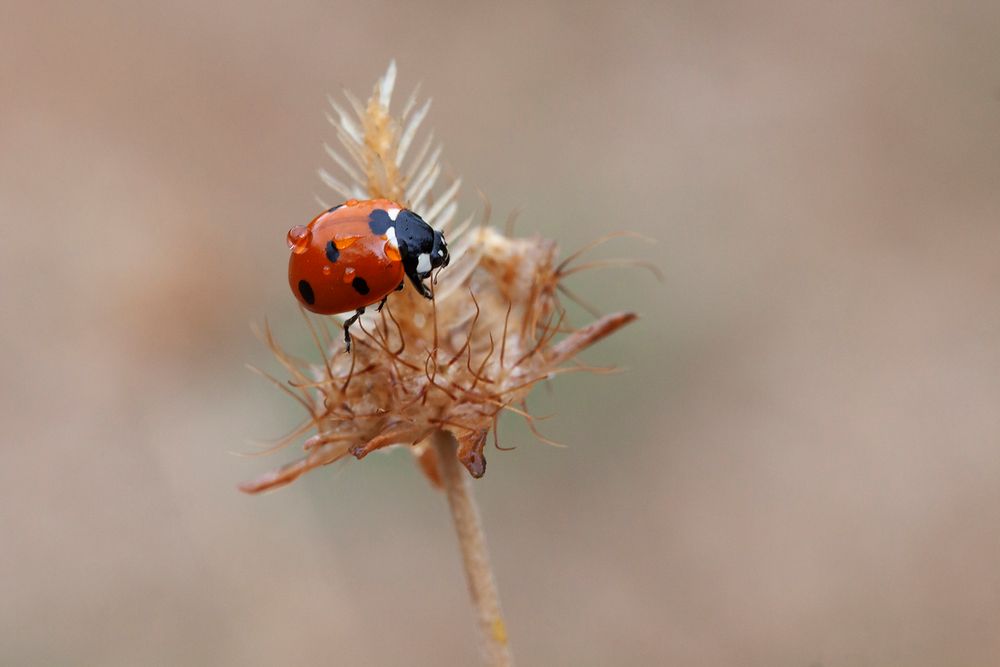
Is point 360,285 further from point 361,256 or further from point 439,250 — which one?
point 439,250

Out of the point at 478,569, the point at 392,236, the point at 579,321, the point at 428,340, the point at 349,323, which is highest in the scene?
the point at 579,321

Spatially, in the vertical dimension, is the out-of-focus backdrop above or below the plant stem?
above

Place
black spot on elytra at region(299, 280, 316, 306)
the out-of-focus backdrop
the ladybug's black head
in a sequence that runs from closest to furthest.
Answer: the ladybug's black head, black spot on elytra at region(299, 280, 316, 306), the out-of-focus backdrop

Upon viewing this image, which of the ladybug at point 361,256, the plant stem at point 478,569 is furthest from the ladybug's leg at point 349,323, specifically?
the plant stem at point 478,569

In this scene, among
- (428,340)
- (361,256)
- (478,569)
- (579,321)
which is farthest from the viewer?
(579,321)

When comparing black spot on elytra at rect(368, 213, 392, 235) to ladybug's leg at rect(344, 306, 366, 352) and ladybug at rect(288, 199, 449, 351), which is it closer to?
ladybug at rect(288, 199, 449, 351)

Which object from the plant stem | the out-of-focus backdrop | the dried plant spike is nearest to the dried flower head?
the dried plant spike

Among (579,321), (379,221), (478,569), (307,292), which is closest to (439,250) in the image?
(379,221)

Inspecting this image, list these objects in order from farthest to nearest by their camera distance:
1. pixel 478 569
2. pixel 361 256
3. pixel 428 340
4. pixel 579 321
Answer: pixel 579 321 → pixel 361 256 → pixel 428 340 → pixel 478 569
